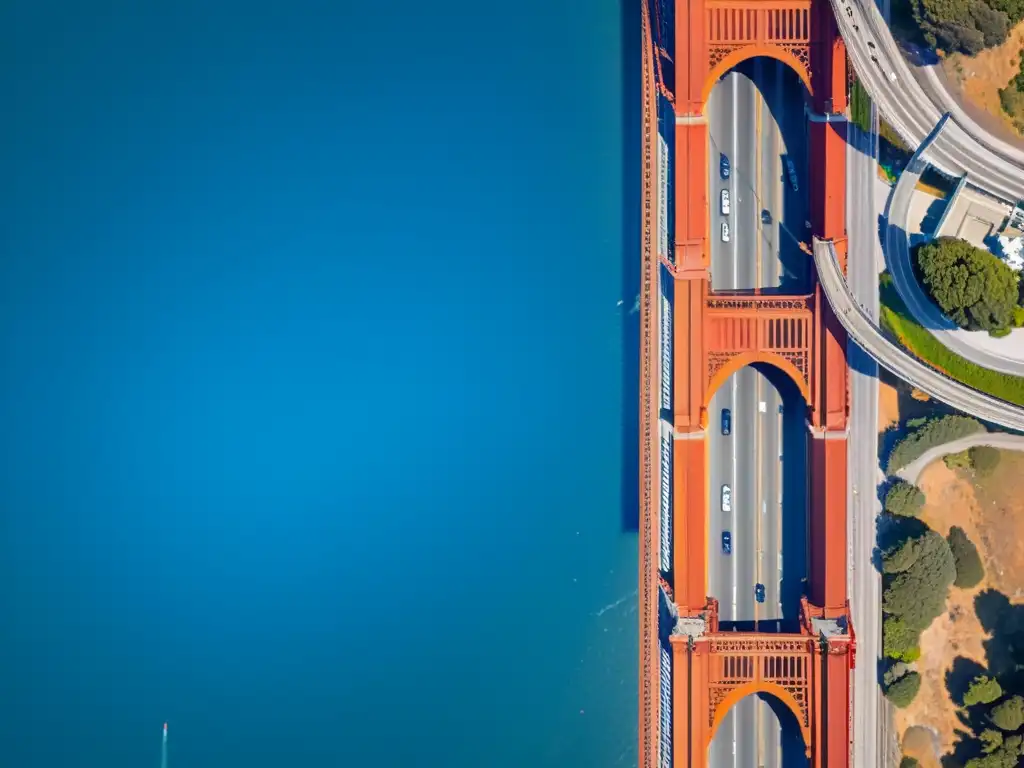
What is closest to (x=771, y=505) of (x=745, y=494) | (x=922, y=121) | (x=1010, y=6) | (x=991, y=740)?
(x=745, y=494)

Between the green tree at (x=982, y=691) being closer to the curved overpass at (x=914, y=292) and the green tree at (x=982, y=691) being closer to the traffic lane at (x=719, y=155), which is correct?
the curved overpass at (x=914, y=292)

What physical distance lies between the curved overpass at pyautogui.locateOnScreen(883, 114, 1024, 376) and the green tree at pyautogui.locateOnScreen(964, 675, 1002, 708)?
25.1 m

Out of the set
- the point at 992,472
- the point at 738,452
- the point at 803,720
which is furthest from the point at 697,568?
the point at 992,472

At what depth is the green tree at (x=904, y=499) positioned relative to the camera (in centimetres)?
Result: 5850

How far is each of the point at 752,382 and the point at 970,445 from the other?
18.6 m

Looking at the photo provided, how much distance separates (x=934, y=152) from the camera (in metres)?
57.7

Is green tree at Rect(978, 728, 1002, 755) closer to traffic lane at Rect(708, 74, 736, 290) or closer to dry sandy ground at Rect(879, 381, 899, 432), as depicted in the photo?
dry sandy ground at Rect(879, 381, 899, 432)

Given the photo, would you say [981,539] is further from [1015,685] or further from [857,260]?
[857,260]

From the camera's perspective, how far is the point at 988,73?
196ft

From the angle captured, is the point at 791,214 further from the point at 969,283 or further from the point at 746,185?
the point at 969,283

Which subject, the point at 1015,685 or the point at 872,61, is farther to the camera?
the point at 1015,685

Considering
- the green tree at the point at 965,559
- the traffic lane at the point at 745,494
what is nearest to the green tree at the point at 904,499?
the green tree at the point at 965,559

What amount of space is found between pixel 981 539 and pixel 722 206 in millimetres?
35282

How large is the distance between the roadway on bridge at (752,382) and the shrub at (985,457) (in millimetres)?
14934
